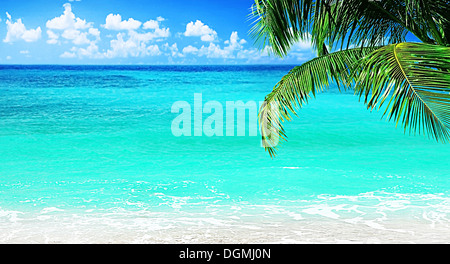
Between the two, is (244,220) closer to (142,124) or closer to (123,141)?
(123,141)

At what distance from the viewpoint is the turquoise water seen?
17.1ft

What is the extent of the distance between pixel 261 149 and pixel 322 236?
4935 mm

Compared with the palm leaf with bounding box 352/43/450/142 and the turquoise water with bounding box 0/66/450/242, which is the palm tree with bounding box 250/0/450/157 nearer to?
the palm leaf with bounding box 352/43/450/142

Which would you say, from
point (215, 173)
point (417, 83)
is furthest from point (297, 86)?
point (215, 173)

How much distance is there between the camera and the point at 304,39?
15.5 feet

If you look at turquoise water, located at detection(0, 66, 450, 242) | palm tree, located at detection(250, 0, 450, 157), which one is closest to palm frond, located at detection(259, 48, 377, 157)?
palm tree, located at detection(250, 0, 450, 157)

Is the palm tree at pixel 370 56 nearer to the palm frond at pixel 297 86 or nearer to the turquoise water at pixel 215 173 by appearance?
the palm frond at pixel 297 86

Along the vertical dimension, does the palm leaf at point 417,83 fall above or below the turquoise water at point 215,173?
above

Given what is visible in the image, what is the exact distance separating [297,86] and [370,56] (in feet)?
2.35

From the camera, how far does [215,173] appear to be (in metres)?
7.25

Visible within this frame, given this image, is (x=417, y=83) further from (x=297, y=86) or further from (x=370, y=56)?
(x=297, y=86)

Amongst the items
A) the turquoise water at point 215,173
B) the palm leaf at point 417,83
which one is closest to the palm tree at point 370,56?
the palm leaf at point 417,83

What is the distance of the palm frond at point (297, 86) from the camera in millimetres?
4184
